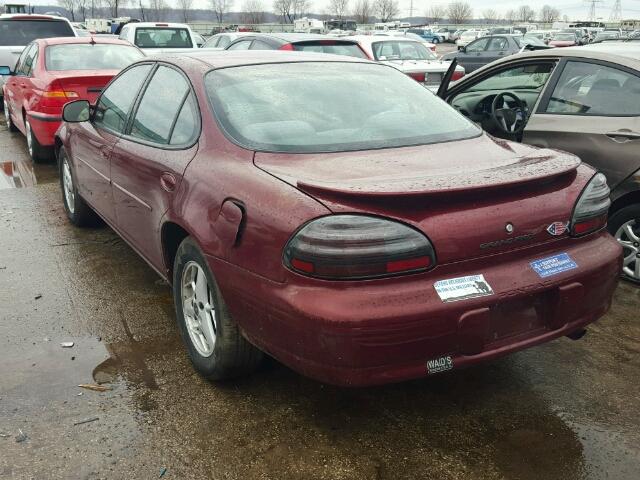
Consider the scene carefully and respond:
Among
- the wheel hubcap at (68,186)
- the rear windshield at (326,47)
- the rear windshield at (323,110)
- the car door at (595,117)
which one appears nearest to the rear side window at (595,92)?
the car door at (595,117)

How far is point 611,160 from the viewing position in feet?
13.5

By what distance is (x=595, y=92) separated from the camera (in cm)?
431

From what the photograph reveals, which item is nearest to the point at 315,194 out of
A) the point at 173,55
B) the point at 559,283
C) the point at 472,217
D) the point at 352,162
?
the point at 352,162

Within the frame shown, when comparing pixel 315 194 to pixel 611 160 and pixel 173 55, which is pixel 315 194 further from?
pixel 611 160

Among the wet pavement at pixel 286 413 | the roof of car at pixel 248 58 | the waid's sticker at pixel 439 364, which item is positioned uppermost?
the roof of car at pixel 248 58

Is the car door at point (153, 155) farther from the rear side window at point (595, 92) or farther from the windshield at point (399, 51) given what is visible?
the windshield at point (399, 51)

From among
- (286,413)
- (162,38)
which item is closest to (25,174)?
(286,413)

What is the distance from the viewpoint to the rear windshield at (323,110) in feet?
9.75

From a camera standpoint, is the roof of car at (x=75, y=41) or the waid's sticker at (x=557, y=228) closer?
the waid's sticker at (x=557, y=228)

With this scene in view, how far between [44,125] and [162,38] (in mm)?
7054

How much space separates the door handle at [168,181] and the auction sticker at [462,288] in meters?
1.47

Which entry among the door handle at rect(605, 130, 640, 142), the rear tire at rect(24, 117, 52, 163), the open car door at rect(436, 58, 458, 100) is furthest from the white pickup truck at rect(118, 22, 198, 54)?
the door handle at rect(605, 130, 640, 142)

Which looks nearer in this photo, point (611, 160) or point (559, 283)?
point (559, 283)

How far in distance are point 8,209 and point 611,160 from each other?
533 cm
